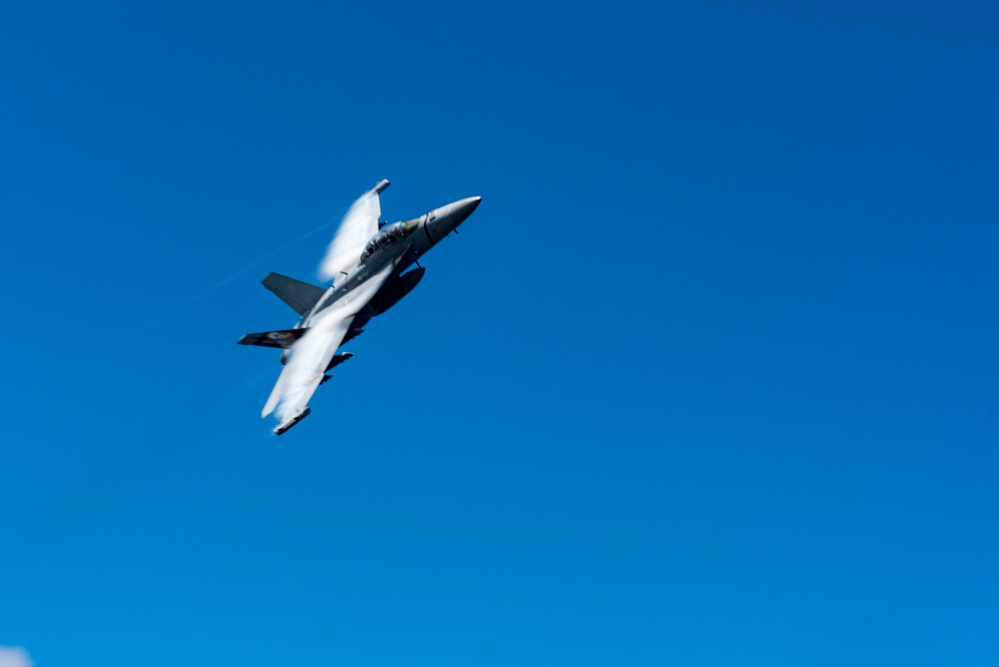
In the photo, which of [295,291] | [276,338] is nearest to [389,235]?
[295,291]

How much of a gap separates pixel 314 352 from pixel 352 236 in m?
11.7

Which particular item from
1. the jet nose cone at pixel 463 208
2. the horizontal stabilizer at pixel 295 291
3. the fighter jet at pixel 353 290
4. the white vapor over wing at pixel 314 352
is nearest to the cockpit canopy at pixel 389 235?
the fighter jet at pixel 353 290

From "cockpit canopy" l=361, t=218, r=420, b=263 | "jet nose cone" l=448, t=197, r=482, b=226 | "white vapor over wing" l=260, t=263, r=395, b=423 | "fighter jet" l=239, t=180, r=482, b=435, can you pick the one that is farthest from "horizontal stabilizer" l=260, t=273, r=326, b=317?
"jet nose cone" l=448, t=197, r=482, b=226

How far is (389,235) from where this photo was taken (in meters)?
60.3

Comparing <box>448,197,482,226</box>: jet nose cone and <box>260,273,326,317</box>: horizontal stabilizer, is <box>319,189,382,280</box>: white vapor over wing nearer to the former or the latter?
<box>260,273,326,317</box>: horizontal stabilizer

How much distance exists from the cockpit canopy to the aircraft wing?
3.46ft

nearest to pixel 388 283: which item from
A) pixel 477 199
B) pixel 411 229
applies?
pixel 411 229

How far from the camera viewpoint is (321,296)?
62281 mm

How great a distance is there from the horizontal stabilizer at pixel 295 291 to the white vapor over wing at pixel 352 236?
1.49 m

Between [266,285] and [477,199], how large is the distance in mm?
17753

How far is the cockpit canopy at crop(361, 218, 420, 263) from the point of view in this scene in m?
60.0

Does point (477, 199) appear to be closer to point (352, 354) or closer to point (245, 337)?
point (352, 354)

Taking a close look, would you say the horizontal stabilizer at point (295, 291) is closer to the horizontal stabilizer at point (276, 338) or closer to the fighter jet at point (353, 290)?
the fighter jet at point (353, 290)

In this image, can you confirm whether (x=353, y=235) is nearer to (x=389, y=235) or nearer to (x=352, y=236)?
(x=352, y=236)
